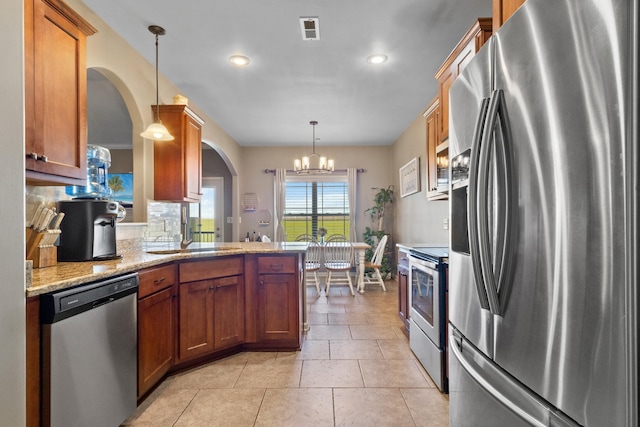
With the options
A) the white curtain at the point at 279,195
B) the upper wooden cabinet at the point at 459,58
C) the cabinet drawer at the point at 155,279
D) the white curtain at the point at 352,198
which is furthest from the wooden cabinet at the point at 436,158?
the white curtain at the point at 279,195

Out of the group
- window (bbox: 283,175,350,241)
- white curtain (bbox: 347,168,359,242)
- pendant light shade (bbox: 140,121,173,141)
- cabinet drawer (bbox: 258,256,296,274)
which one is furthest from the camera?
window (bbox: 283,175,350,241)

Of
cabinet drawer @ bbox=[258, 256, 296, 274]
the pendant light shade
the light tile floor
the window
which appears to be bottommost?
the light tile floor

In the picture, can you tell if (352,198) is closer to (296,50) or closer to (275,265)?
(296,50)

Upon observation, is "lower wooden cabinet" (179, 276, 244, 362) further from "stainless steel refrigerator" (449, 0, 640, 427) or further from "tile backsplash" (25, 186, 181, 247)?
"stainless steel refrigerator" (449, 0, 640, 427)

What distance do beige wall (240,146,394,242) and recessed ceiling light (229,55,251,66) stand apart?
359cm

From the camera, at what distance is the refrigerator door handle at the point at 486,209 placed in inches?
38.6

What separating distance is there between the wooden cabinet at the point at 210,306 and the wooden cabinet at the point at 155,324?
0.30 ft

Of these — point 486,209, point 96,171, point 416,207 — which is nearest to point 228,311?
point 96,171

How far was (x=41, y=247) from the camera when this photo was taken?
5.77ft

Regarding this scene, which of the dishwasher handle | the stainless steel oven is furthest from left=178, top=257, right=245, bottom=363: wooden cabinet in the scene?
the stainless steel oven

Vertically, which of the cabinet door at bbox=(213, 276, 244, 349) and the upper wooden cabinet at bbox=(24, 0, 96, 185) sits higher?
the upper wooden cabinet at bbox=(24, 0, 96, 185)

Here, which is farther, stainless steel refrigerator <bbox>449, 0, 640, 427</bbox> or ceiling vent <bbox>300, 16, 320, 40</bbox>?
ceiling vent <bbox>300, 16, 320, 40</bbox>

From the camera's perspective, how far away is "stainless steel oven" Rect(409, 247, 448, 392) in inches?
86.4

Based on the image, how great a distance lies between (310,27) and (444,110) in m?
1.23
